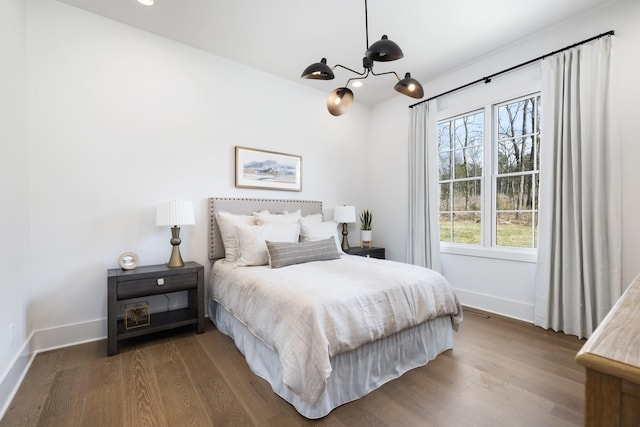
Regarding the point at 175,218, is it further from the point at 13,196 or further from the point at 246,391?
the point at 246,391

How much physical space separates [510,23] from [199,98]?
3281mm

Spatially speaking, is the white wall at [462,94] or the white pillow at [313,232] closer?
the white wall at [462,94]

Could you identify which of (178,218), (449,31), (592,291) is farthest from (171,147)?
(592,291)

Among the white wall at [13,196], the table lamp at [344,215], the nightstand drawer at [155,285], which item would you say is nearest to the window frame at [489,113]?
the table lamp at [344,215]

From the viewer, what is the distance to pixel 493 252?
3.40 meters

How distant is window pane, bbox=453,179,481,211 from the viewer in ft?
12.0

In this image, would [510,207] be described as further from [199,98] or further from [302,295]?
[199,98]

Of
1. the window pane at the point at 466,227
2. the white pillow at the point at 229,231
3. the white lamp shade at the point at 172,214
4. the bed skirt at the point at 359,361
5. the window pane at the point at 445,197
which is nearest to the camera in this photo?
the bed skirt at the point at 359,361

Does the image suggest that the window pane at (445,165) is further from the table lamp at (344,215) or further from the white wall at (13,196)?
the white wall at (13,196)

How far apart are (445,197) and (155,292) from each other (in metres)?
3.63

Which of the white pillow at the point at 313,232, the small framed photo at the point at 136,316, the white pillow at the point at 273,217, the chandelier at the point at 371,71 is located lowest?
the small framed photo at the point at 136,316

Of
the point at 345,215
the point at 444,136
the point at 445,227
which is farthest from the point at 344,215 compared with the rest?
the point at 444,136

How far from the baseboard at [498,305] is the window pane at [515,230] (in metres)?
0.64

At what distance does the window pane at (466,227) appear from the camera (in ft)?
12.0
